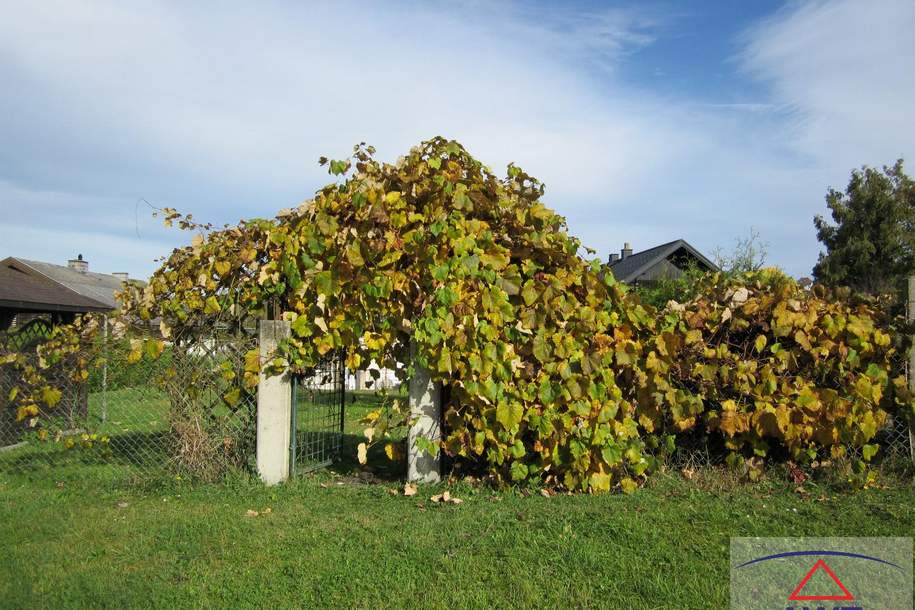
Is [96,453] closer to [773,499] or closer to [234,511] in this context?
[234,511]

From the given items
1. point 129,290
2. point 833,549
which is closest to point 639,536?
point 833,549

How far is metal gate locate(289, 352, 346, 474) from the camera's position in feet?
17.8

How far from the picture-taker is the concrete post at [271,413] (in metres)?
5.18

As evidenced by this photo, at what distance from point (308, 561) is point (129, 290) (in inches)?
130

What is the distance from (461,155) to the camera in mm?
4980

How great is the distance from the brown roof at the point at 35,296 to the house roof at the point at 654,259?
14.7 meters

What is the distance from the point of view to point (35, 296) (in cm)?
809

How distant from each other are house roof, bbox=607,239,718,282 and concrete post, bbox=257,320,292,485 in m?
15.4

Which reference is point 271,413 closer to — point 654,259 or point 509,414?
point 509,414

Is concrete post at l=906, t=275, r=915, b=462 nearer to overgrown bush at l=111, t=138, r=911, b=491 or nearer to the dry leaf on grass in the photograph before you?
overgrown bush at l=111, t=138, r=911, b=491

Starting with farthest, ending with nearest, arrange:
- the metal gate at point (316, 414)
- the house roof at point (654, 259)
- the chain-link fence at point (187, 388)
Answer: the house roof at point (654, 259) → the metal gate at point (316, 414) → the chain-link fence at point (187, 388)

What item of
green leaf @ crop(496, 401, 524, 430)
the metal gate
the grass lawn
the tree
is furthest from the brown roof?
the tree

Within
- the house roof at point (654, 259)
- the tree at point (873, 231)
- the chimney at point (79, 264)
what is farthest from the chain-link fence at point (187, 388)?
the chimney at point (79, 264)

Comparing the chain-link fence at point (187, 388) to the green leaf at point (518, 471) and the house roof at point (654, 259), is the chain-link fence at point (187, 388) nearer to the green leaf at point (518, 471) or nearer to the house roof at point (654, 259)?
the green leaf at point (518, 471)
